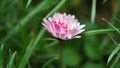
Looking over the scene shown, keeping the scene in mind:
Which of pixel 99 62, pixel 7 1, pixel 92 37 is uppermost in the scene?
pixel 7 1

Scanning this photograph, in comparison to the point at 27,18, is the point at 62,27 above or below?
below

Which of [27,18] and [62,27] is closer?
[62,27]

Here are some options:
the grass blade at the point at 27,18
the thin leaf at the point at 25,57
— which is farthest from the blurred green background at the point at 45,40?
the thin leaf at the point at 25,57

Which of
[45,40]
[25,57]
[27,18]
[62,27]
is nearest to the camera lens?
[62,27]

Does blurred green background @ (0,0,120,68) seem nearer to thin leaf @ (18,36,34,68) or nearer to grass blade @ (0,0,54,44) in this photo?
grass blade @ (0,0,54,44)

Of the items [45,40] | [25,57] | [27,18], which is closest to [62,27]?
[25,57]

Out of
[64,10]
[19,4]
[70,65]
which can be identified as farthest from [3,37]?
[64,10]

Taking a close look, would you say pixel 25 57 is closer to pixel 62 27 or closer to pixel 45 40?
pixel 62 27

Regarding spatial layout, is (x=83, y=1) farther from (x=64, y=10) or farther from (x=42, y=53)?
(x=42, y=53)

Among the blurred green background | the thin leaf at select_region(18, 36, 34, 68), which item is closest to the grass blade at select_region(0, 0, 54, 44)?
the blurred green background

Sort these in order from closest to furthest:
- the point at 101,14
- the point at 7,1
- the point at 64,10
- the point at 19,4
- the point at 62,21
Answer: the point at 62,21
the point at 7,1
the point at 19,4
the point at 64,10
the point at 101,14

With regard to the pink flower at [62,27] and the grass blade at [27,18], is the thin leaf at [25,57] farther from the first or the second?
the grass blade at [27,18]
